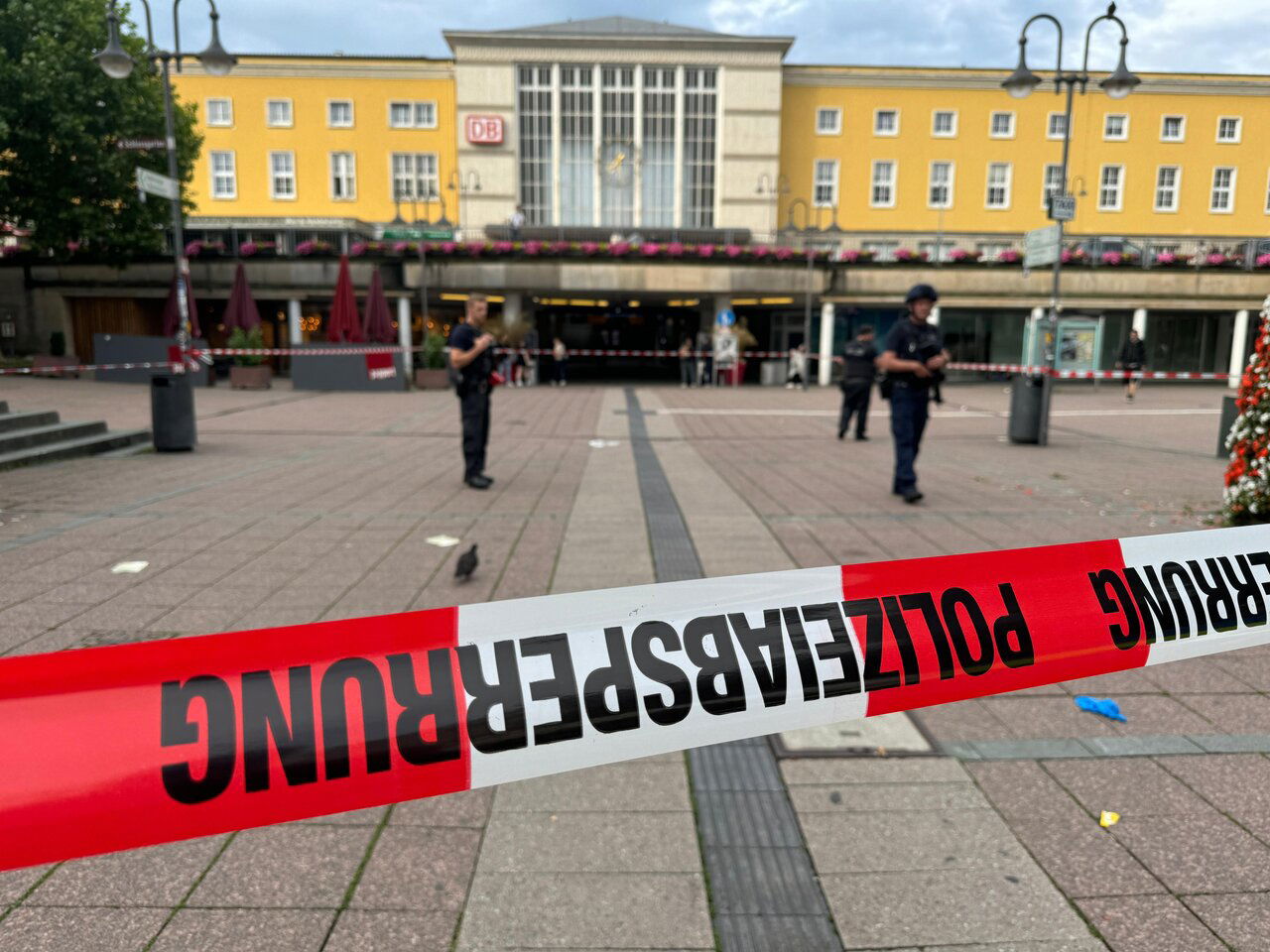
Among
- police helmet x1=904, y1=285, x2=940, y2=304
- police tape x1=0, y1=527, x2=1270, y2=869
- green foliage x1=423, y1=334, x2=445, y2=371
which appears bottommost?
police tape x1=0, y1=527, x2=1270, y2=869

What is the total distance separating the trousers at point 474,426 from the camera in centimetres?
791

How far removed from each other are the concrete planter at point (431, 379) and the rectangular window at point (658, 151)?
20.1 meters

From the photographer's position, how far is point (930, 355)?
736cm

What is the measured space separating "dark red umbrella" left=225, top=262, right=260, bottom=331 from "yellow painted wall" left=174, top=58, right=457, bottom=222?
736 inches

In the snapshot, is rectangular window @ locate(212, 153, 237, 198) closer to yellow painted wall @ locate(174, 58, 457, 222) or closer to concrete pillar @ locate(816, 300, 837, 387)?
yellow painted wall @ locate(174, 58, 457, 222)

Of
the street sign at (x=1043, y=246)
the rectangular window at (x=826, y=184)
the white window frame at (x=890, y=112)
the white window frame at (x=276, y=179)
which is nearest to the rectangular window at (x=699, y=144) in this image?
the rectangular window at (x=826, y=184)

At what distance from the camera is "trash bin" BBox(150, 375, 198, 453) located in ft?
33.2

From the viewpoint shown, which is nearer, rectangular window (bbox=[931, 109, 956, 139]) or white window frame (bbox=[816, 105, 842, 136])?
white window frame (bbox=[816, 105, 842, 136])

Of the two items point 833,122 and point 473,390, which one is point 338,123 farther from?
point 473,390

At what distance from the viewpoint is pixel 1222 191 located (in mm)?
42812

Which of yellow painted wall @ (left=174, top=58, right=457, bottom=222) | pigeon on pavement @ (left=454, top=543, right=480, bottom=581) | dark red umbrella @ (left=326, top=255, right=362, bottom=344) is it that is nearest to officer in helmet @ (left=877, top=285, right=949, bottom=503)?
pigeon on pavement @ (left=454, top=543, right=480, bottom=581)

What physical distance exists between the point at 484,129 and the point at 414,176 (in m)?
5.04

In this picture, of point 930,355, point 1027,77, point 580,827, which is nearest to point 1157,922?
point 580,827

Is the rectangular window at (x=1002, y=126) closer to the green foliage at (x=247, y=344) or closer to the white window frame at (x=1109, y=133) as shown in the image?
Result: the white window frame at (x=1109, y=133)
